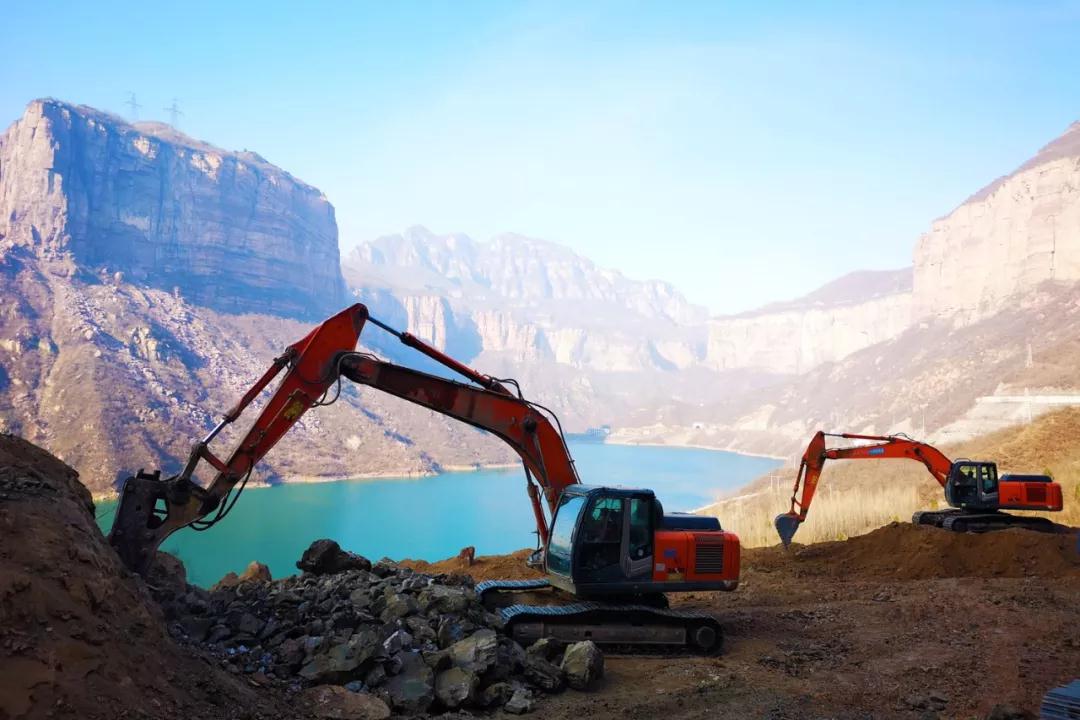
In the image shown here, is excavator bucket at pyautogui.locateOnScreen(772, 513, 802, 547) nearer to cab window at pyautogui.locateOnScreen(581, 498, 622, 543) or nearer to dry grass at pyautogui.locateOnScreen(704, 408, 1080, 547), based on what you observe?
dry grass at pyautogui.locateOnScreen(704, 408, 1080, 547)

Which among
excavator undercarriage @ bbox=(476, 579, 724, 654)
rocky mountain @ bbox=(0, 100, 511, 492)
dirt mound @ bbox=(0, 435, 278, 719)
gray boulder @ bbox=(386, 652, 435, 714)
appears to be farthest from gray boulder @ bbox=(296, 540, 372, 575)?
rocky mountain @ bbox=(0, 100, 511, 492)

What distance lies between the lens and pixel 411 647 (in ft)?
24.5

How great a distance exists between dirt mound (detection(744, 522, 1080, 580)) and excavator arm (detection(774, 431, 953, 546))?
708 millimetres

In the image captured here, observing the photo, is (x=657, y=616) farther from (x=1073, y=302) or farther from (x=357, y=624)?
(x=1073, y=302)

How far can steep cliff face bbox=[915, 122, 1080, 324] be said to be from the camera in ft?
303

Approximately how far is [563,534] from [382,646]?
2.58 m

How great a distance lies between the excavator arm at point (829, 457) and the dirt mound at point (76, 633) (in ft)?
36.4

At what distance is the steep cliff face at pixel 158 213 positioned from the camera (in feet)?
310

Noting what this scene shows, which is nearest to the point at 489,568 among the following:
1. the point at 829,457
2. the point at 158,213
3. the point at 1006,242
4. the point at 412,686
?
the point at 829,457

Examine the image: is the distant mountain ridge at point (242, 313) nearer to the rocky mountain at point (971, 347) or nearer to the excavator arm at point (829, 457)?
the rocky mountain at point (971, 347)

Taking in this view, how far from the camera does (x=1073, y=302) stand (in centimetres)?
7625

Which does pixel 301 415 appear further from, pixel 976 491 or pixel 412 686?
pixel 976 491

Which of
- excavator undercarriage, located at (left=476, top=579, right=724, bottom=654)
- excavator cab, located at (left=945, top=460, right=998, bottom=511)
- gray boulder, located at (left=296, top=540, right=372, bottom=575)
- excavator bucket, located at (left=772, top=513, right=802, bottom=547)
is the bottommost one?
excavator undercarriage, located at (left=476, top=579, right=724, bottom=654)

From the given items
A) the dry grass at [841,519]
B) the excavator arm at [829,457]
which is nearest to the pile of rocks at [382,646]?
the excavator arm at [829,457]
